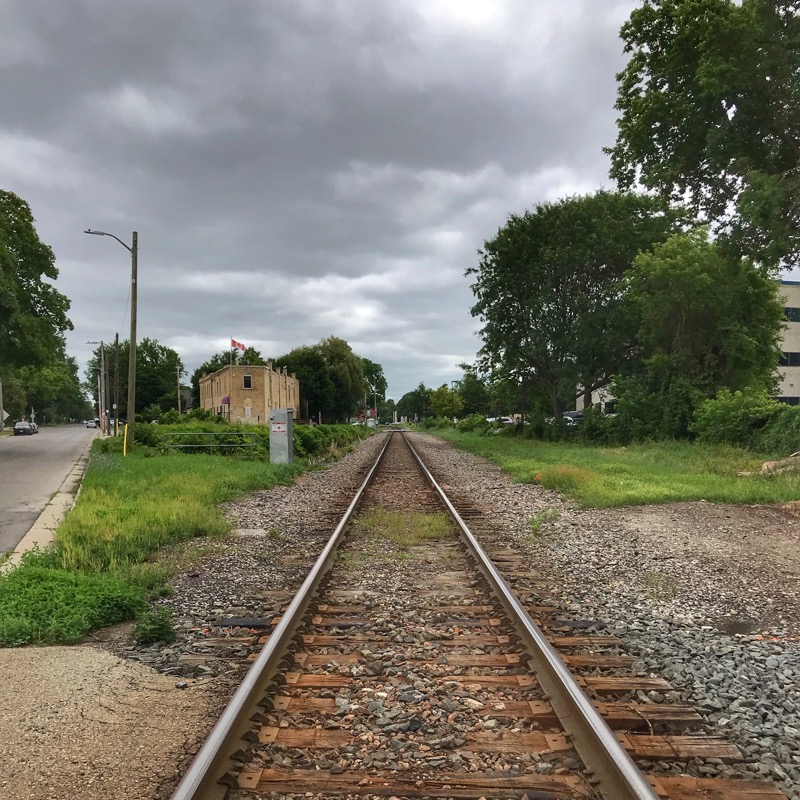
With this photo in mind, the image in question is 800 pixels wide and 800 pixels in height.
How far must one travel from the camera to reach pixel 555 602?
598cm

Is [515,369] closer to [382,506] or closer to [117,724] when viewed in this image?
[382,506]

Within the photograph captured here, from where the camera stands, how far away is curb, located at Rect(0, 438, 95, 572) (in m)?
8.31

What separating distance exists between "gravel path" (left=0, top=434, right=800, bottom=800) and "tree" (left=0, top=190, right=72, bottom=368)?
22.6 meters

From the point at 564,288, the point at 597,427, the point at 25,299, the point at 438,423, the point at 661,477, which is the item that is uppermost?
the point at 564,288

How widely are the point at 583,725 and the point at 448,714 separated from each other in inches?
29.9

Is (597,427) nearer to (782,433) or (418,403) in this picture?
(782,433)

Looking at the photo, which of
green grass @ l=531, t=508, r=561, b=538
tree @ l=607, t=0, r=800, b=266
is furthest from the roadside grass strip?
tree @ l=607, t=0, r=800, b=266

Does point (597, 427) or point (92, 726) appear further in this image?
point (597, 427)

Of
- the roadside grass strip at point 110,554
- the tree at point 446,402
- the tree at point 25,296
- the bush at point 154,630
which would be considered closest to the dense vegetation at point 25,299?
the tree at point 25,296

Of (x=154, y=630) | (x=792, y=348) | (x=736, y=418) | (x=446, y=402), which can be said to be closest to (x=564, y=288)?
(x=736, y=418)

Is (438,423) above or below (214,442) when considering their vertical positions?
above

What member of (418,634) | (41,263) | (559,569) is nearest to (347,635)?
(418,634)

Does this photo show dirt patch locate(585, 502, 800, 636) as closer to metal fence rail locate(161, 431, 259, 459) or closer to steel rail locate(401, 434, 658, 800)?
steel rail locate(401, 434, 658, 800)

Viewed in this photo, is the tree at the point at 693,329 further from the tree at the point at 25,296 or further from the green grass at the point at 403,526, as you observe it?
the tree at the point at 25,296
